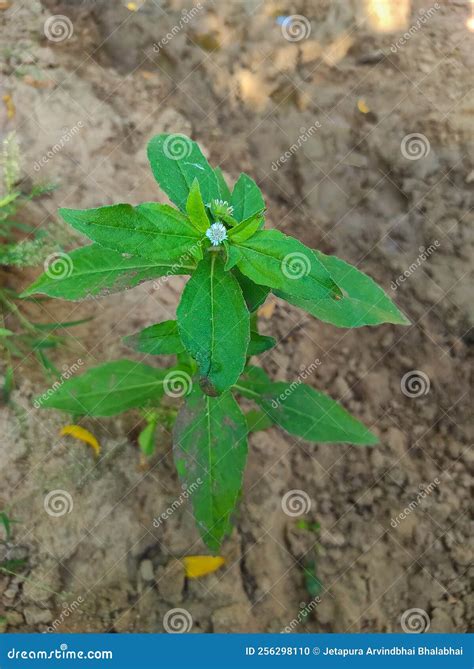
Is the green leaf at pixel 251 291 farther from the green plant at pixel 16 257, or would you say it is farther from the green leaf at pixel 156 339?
the green plant at pixel 16 257

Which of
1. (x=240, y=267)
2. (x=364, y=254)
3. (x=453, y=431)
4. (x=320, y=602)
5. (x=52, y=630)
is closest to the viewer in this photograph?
(x=240, y=267)

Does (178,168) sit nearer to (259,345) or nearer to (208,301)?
(208,301)

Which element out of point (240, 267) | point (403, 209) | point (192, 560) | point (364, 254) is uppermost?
point (403, 209)

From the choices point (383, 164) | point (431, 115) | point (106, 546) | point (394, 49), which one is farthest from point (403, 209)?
point (106, 546)

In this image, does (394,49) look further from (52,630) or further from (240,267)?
(52,630)

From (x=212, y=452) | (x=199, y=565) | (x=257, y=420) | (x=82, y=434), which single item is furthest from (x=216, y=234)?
(x=199, y=565)

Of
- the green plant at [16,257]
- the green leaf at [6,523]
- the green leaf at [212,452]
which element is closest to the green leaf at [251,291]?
the green leaf at [212,452]
